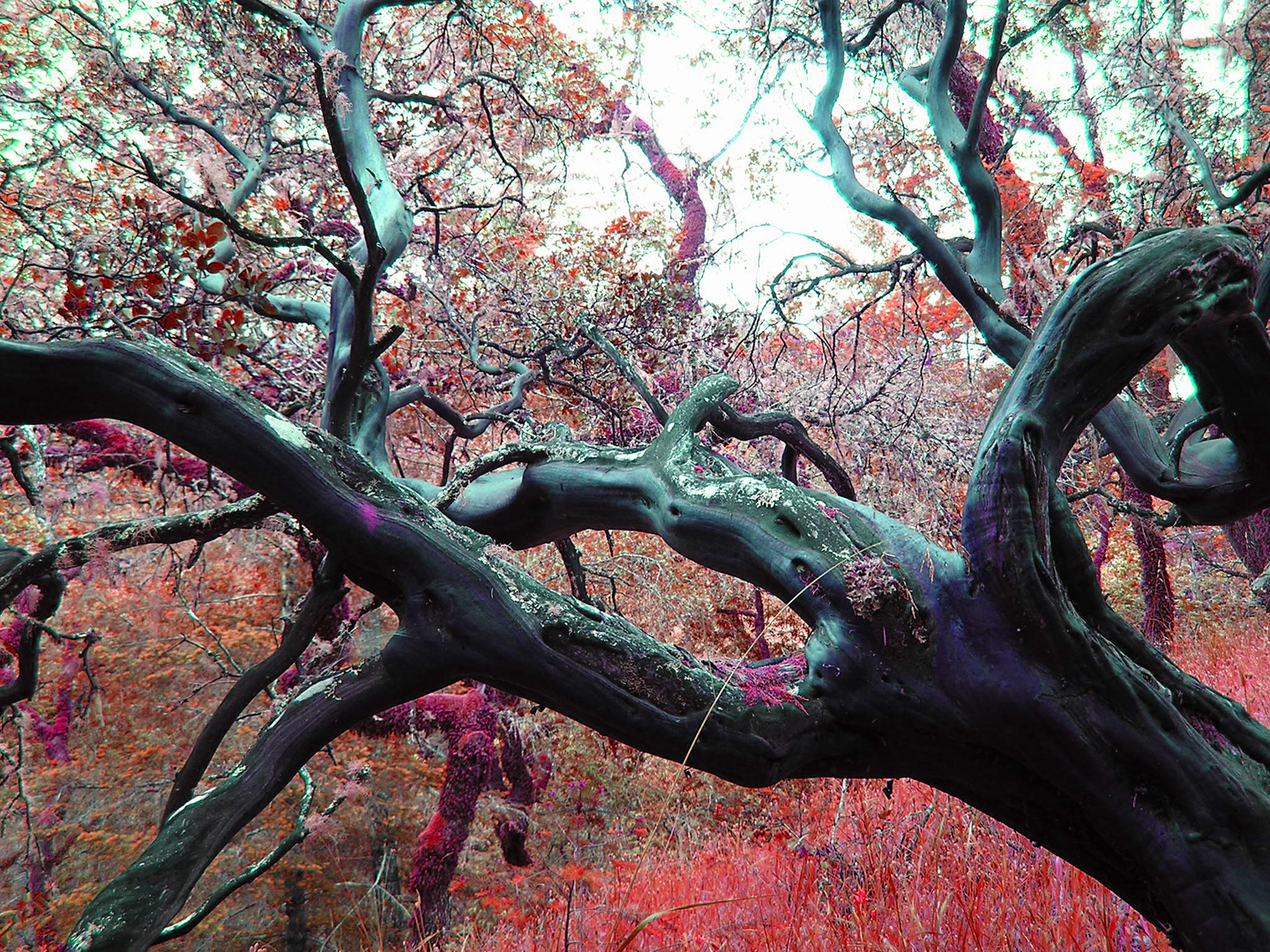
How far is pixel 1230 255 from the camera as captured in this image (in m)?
2.14

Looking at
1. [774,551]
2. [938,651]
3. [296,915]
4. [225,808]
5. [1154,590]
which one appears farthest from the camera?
[296,915]

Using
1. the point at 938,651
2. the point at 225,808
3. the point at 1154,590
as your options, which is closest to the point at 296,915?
the point at 225,808

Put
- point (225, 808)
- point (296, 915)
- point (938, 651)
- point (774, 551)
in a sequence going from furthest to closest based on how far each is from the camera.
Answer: point (296, 915)
point (774, 551)
point (938, 651)
point (225, 808)

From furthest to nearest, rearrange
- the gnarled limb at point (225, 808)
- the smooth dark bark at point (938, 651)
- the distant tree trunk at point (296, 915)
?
the distant tree trunk at point (296, 915), the smooth dark bark at point (938, 651), the gnarled limb at point (225, 808)

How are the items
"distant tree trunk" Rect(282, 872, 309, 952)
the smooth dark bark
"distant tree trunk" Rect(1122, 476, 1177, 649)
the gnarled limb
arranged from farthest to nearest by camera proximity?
"distant tree trunk" Rect(282, 872, 309, 952) < "distant tree trunk" Rect(1122, 476, 1177, 649) < the smooth dark bark < the gnarled limb

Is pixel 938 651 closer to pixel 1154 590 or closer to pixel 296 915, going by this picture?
pixel 1154 590

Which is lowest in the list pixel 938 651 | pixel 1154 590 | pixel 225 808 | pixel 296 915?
pixel 296 915

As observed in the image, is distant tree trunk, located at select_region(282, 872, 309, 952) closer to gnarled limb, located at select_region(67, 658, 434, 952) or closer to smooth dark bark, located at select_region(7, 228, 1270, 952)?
gnarled limb, located at select_region(67, 658, 434, 952)

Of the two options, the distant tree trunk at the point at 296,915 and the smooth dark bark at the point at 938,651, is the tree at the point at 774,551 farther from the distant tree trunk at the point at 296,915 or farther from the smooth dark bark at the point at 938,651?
the distant tree trunk at the point at 296,915

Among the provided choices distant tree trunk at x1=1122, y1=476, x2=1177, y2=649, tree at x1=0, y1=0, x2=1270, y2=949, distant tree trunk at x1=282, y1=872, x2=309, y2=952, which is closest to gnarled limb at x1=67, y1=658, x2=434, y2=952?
tree at x1=0, y1=0, x2=1270, y2=949

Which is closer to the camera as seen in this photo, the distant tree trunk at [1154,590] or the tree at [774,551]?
the tree at [774,551]

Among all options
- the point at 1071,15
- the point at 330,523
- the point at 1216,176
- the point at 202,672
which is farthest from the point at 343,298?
the point at 202,672

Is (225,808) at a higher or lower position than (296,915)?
higher

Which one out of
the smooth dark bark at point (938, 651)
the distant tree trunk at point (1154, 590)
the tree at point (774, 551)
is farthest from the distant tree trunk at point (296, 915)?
the distant tree trunk at point (1154, 590)
